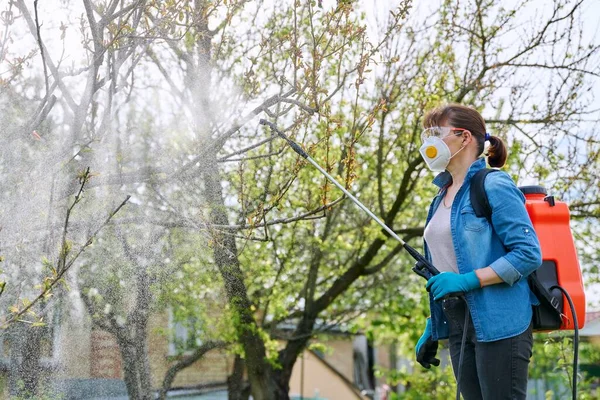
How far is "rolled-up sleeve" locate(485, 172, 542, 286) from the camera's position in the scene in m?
2.22

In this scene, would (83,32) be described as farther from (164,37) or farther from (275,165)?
(275,165)

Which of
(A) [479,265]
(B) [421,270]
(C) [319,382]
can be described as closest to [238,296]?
(B) [421,270]

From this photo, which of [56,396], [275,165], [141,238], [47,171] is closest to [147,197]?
[141,238]

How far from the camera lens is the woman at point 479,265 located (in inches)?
88.0

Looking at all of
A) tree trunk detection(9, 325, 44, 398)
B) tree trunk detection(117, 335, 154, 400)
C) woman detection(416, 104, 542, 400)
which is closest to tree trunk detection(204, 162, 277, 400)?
tree trunk detection(117, 335, 154, 400)

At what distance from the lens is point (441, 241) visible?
8.14 feet

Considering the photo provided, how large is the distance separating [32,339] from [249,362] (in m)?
3.90

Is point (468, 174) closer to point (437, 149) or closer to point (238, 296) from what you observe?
point (437, 149)

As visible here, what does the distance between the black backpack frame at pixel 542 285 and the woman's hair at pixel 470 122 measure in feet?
0.75

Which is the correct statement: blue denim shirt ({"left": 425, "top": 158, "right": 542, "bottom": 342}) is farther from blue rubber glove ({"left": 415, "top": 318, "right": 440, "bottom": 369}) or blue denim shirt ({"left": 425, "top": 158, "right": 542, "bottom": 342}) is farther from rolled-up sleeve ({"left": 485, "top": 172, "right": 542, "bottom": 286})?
blue rubber glove ({"left": 415, "top": 318, "right": 440, "bottom": 369})

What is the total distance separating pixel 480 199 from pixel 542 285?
0.34 meters

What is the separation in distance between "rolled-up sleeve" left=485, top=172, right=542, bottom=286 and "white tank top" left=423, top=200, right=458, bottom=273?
191mm

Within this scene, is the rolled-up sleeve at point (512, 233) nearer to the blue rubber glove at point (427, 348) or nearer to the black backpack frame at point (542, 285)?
the black backpack frame at point (542, 285)

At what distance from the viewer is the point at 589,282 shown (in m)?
8.03
